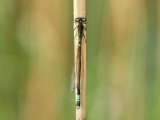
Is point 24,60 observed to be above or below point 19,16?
below

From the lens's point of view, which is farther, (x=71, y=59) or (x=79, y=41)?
(x=71, y=59)

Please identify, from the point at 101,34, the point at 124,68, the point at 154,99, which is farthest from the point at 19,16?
the point at 154,99

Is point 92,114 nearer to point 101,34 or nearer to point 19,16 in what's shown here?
point 101,34

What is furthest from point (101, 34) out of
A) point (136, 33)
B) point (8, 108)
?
point (8, 108)

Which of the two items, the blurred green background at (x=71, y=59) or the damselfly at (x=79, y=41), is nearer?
the damselfly at (x=79, y=41)

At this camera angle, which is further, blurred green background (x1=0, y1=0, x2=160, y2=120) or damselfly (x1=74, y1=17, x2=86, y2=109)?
blurred green background (x1=0, y1=0, x2=160, y2=120)

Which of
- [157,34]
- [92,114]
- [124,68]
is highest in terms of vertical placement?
[157,34]

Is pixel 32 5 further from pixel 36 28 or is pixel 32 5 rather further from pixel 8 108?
pixel 8 108
